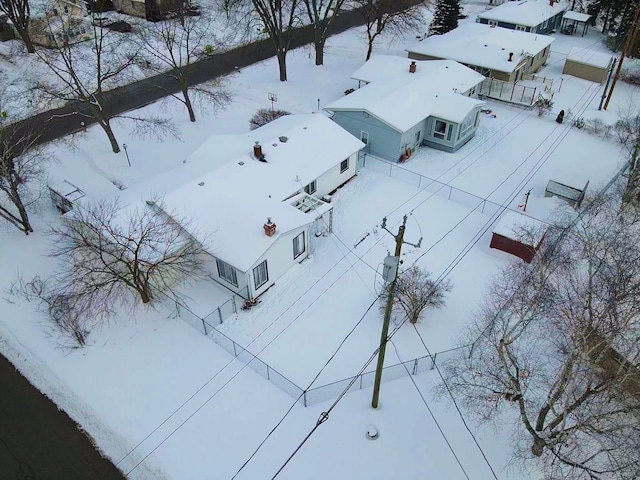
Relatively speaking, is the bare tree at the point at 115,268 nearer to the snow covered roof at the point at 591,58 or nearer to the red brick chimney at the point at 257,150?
the red brick chimney at the point at 257,150

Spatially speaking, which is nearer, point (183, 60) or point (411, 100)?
point (411, 100)

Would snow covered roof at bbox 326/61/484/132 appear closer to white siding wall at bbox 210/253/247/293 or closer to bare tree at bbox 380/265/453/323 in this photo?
bare tree at bbox 380/265/453/323

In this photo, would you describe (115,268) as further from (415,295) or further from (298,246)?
(415,295)

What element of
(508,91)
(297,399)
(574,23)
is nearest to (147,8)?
(508,91)

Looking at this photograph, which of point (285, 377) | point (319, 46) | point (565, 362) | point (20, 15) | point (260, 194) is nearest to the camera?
point (565, 362)

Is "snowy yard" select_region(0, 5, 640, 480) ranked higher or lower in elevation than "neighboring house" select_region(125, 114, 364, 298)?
lower

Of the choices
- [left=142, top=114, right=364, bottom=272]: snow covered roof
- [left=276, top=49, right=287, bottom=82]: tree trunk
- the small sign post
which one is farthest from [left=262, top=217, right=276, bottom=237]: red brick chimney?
[left=276, top=49, right=287, bottom=82]: tree trunk
